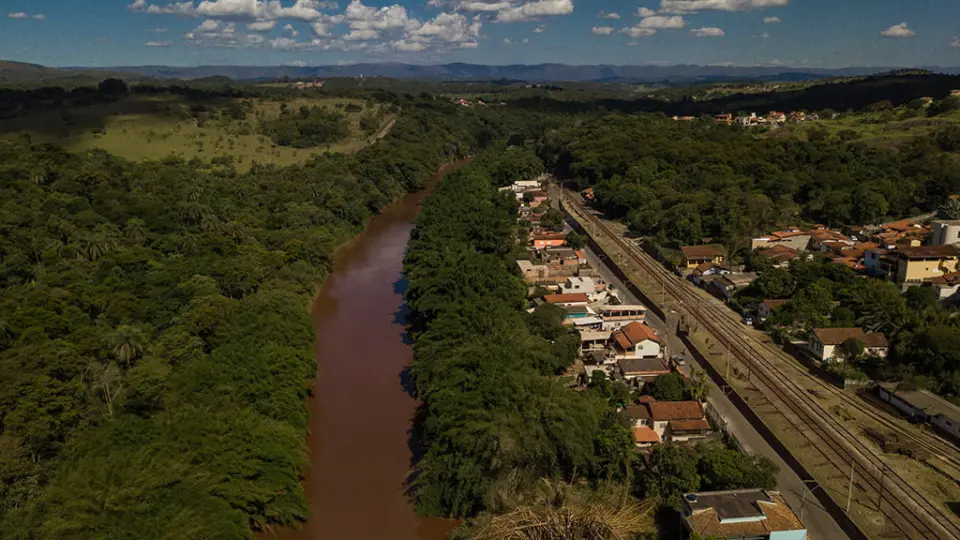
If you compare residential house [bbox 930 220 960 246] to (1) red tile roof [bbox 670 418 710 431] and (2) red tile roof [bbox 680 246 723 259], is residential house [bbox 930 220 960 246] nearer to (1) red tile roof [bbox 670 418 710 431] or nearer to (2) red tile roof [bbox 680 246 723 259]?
(2) red tile roof [bbox 680 246 723 259]

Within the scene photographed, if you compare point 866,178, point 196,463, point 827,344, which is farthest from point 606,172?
point 196,463

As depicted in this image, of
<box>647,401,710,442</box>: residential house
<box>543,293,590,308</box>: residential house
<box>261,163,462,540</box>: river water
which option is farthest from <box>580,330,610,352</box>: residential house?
<box>261,163,462,540</box>: river water

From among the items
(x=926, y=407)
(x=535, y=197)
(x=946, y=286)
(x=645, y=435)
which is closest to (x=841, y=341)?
(x=926, y=407)

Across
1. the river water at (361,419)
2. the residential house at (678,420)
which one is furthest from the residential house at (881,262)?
the river water at (361,419)

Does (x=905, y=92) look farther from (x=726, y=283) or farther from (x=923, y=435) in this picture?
(x=923, y=435)

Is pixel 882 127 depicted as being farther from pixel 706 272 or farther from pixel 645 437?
pixel 645 437
